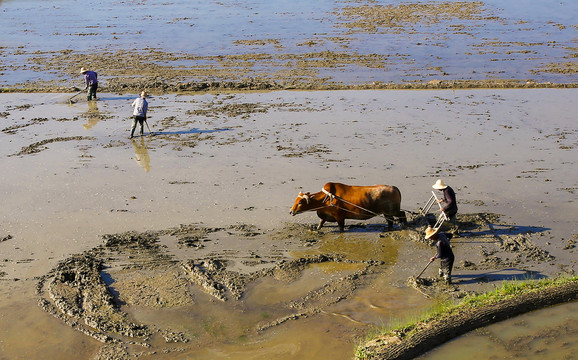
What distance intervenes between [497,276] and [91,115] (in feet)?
45.6

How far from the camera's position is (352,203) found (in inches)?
435

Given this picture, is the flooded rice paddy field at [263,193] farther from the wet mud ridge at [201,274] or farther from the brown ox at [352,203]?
the brown ox at [352,203]

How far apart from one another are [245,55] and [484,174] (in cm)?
1670

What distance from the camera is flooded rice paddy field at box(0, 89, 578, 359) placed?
830 centimetres

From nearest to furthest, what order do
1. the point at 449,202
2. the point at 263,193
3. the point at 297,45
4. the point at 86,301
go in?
the point at 86,301
the point at 449,202
the point at 263,193
the point at 297,45

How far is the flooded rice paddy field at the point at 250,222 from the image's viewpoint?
8305 mm

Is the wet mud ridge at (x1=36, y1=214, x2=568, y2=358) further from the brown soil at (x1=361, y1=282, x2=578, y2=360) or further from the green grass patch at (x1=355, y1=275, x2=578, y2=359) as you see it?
the brown soil at (x1=361, y1=282, x2=578, y2=360)

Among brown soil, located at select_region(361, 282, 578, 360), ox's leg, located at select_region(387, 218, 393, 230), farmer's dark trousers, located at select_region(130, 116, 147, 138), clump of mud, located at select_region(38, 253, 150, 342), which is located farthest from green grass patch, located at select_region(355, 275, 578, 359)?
farmer's dark trousers, located at select_region(130, 116, 147, 138)

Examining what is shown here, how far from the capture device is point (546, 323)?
8305mm

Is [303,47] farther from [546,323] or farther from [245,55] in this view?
[546,323]

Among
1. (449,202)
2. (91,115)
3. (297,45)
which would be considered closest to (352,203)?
A: (449,202)

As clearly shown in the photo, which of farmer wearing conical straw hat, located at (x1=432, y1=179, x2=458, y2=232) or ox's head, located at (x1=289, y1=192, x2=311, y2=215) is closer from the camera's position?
farmer wearing conical straw hat, located at (x1=432, y1=179, x2=458, y2=232)

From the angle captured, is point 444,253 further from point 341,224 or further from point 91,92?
point 91,92

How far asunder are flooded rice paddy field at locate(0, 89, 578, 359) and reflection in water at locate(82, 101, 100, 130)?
0.33 ft
